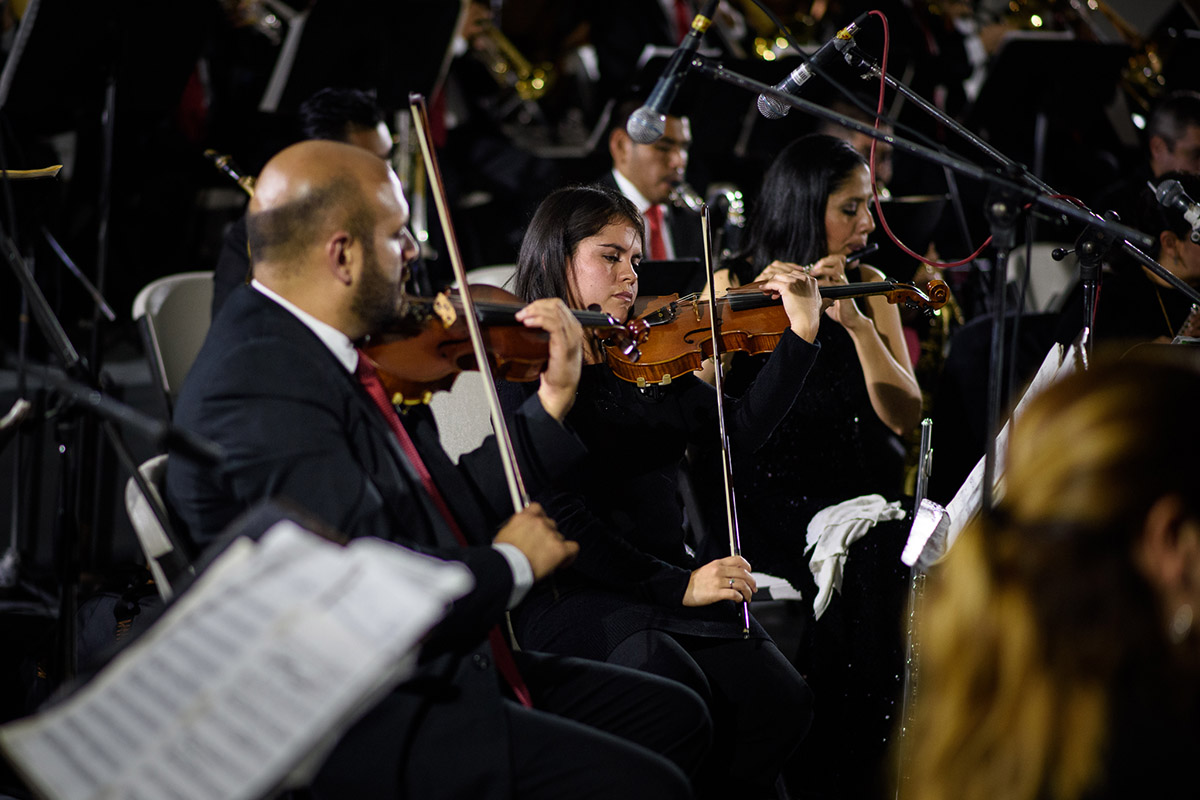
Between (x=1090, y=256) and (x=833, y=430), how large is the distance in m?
0.93

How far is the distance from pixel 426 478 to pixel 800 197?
1909mm

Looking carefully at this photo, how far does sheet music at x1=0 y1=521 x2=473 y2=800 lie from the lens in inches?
42.2

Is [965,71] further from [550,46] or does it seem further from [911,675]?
[911,675]

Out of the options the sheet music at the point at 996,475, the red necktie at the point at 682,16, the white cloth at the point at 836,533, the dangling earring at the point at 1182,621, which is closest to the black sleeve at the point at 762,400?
the white cloth at the point at 836,533

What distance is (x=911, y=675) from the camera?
7.43 ft

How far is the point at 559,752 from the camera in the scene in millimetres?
1666

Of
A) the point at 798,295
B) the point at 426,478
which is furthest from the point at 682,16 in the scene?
the point at 426,478

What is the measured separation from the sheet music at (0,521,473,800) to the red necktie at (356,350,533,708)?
1.98ft

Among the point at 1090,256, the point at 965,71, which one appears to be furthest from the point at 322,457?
the point at 965,71

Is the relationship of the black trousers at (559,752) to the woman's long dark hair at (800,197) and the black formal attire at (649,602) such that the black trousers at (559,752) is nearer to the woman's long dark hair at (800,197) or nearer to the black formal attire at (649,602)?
the black formal attire at (649,602)

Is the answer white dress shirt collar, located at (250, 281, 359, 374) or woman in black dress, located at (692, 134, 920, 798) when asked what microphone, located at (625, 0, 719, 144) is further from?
woman in black dress, located at (692, 134, 920, 798)

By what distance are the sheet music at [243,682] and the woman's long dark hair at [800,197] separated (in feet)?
7.72

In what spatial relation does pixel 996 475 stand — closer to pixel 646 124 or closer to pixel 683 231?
pixel 646 124

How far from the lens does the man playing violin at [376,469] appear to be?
1563mm
